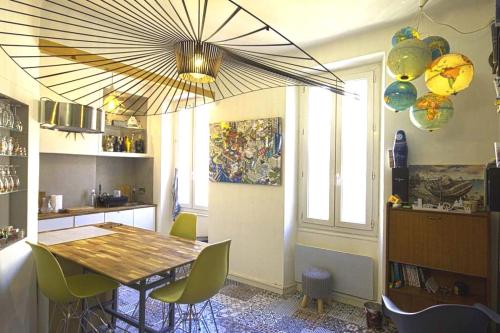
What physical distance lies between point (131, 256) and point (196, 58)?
1.60 metres

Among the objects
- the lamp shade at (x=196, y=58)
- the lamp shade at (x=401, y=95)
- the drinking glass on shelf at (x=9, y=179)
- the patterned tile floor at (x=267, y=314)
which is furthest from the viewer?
the patterned tile floor at (x=267, y=314)

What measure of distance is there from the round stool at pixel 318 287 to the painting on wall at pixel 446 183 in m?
1.19

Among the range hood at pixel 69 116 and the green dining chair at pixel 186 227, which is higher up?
the range hood at pixel 69 116

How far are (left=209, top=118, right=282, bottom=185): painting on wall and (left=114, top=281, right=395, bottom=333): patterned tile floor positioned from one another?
132 cm

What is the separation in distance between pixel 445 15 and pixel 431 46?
0.78 m

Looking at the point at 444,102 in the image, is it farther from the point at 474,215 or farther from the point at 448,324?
the point at 448,324

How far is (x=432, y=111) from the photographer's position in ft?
7.13

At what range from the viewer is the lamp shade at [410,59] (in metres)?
1.94

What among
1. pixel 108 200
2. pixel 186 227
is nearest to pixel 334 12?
pixel 186 227

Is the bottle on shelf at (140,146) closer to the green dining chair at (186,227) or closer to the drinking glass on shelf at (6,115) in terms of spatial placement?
the green dining chair at (186,227)

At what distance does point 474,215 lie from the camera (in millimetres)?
2271

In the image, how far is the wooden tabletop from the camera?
2.01 m

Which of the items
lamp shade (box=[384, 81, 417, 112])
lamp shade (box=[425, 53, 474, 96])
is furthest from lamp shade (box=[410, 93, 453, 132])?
lamp shade (box=[425, 53, 474, 96])

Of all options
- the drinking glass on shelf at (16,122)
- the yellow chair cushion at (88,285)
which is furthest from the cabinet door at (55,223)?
the drinking glass on shelf at (16,122)
